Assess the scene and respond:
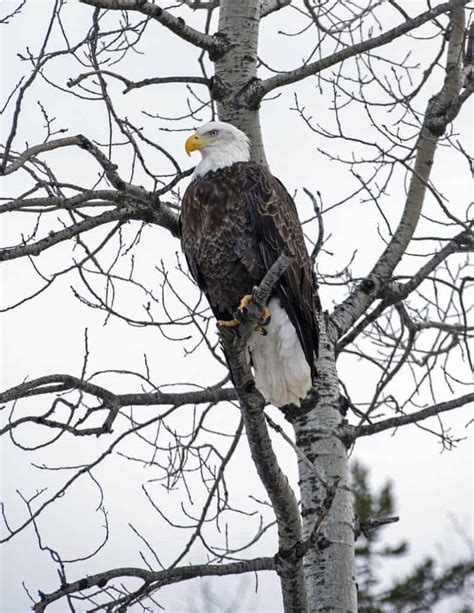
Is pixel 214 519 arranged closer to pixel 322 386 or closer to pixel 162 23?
pixel 322 386

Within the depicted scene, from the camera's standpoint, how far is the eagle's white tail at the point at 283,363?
14.1 feet

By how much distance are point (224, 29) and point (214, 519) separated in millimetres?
2218

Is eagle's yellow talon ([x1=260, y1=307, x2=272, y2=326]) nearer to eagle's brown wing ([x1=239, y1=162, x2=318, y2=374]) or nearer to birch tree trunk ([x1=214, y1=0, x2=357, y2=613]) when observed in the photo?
eagle's brown wing ([x1=239, y1=162, x2=318, y2=374])

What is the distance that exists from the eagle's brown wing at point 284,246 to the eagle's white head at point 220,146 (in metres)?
0.11

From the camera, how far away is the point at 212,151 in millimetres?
4586

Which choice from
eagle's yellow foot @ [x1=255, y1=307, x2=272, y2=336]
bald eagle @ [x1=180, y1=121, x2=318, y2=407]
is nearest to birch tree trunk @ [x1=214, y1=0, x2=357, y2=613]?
bald eagle @ [x1=180, y1=121, x2=318, y2=407]

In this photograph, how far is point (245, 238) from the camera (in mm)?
4344

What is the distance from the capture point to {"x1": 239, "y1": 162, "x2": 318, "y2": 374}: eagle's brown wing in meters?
4.25

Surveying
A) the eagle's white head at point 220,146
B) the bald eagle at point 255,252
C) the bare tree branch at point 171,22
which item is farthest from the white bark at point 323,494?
the bare tree branch at point 171,22

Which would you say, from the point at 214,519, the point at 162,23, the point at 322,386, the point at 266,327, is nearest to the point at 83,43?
the point at 162,23

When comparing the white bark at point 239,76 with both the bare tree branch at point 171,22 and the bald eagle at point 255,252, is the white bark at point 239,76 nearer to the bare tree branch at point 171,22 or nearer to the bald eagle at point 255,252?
the bare tree branch at point 171,22

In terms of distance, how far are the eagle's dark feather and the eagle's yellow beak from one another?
A: 0.18 m

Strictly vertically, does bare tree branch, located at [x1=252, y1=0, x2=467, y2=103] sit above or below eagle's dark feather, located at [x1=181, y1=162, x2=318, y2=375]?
above

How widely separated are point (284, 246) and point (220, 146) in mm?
582
